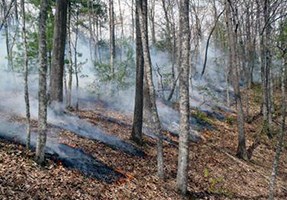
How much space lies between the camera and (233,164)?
14.0 m

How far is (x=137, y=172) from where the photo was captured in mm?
10359

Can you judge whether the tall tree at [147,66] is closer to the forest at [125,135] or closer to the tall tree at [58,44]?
the forest at [125,135]

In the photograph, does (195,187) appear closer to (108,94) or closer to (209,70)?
(108,94)

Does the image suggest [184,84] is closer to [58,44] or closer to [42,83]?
[42,83]

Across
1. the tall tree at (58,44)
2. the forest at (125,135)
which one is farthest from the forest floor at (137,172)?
the tall tree at (58,44)

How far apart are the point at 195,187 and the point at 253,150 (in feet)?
25.9

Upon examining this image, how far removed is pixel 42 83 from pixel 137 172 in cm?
385

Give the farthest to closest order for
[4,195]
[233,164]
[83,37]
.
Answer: [83,37]
[233,164]
[4,195]

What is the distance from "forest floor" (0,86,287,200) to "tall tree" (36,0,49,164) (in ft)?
1.33

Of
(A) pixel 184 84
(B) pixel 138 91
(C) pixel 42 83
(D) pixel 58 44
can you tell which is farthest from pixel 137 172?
(D) pixel 58 44

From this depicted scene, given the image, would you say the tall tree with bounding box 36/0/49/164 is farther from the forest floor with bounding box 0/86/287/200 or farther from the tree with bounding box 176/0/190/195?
the tree with bounding box 176/0/190/195

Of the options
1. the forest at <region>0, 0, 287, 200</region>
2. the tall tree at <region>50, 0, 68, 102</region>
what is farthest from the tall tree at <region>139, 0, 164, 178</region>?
the tall tree at <region>50, 0, 68, 102</region>

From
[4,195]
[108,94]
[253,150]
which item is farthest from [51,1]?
[4,195]

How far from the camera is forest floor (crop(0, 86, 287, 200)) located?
7.72 metres
